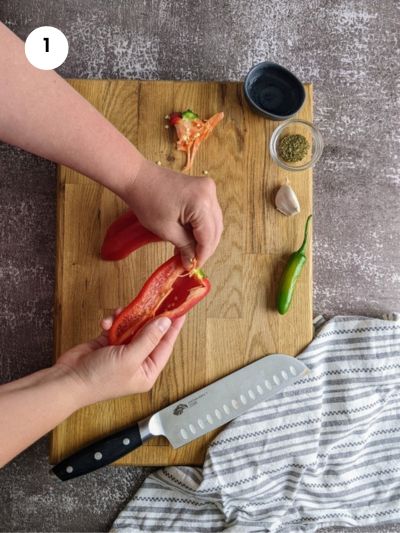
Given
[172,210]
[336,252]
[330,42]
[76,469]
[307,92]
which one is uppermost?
[330,42]

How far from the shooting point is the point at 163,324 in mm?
1169

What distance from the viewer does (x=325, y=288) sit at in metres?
1.52

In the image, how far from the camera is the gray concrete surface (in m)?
1.47

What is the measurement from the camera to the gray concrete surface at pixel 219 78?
1.47m

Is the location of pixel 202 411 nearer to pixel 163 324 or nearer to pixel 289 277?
pixel 163 324

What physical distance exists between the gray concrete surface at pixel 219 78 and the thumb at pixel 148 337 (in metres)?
0.43

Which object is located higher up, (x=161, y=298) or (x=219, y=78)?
(x=219, y=78)

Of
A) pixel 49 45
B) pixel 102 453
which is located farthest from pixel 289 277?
pixel 49 45

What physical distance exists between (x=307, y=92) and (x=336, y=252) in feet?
1.45

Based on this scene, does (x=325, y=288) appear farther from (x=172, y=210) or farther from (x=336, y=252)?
(x=172, y=210)

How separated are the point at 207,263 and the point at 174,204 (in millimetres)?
242

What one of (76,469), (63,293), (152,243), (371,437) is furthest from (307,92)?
(76,469)

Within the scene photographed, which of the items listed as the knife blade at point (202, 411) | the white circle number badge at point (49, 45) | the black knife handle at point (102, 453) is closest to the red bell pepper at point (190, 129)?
the white circle number badge at point (49, 45)

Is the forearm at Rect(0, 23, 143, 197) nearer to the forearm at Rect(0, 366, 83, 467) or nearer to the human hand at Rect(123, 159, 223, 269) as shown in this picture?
the human hand at Rect(123, 159, 223, 269)
